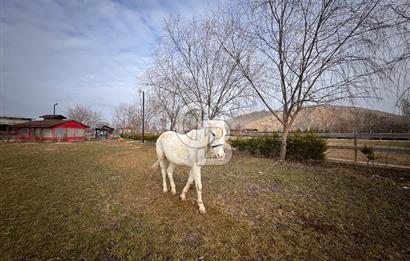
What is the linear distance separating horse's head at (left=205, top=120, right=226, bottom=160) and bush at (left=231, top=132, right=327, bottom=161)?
7.67 m

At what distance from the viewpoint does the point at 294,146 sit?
941 centimetres

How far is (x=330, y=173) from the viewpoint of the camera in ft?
21.7

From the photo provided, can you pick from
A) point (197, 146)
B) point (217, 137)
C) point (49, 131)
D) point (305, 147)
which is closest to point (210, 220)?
point (197, 146)

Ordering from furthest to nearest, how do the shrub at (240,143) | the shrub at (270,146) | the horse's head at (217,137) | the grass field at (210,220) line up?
the shrub at (240,143)
the shrub at (270,146)
the horse's head at (217,137)
the grass field at (210,220)

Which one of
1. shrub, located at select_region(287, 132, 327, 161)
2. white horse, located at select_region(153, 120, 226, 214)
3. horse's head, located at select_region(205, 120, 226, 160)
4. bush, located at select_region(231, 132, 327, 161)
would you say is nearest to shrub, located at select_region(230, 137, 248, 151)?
bush, located at select_region(231, 132, 327, 161)

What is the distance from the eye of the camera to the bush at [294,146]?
8681mm

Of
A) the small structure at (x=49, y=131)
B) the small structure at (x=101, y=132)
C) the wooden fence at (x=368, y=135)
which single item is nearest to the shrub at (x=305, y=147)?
the wooden fence at (x=368, y=135)

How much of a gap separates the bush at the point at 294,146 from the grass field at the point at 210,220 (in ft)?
9.82

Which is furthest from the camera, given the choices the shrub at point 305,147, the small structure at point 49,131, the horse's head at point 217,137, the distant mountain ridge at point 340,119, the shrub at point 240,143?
the small structure at point 49,131

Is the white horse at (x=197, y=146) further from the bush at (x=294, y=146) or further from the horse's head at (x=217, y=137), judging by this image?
the bush at (x=294, y=146)

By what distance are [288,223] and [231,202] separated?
1.29 m

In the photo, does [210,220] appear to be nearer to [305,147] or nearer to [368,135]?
[305,147]

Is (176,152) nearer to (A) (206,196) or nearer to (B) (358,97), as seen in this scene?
(A) (206,196)

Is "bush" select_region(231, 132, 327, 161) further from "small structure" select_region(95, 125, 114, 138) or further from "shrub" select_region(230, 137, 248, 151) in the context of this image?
"small structure" select_region(95, 125, 114, 138)
